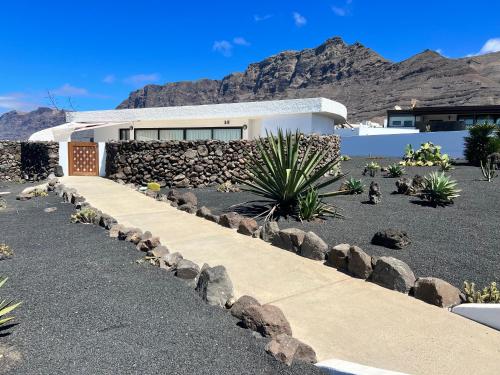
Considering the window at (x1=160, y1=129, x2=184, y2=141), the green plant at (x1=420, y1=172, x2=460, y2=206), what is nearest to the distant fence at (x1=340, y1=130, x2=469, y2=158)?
the window at (x1=160, y1=129, x2=184, y2=141)

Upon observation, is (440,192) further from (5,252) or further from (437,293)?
(5,252)

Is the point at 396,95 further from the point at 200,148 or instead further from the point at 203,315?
the point at 203,315

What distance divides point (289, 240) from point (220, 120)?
643 inches

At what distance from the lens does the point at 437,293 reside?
4.19 m

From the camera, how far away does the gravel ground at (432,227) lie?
5.11m

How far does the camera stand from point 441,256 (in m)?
5.46

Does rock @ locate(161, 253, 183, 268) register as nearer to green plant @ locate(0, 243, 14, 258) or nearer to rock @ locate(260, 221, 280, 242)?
rock @ locate(260, 221, 280, 242)

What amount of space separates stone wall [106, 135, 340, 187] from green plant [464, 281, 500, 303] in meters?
10.5

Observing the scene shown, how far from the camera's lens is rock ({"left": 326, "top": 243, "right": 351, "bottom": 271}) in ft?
17.3

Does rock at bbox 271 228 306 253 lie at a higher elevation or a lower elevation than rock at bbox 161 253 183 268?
higher

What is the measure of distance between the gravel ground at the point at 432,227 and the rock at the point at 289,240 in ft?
2.07

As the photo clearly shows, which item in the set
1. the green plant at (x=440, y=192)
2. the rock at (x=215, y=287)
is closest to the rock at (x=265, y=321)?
the rock at (x=215, y=287)

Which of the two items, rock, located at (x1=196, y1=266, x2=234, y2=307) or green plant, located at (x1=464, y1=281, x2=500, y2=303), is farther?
rock, located at (x1=196, y1=266, x2=234, y2=307)

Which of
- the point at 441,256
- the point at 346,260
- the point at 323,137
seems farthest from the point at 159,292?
the point at 323,137
